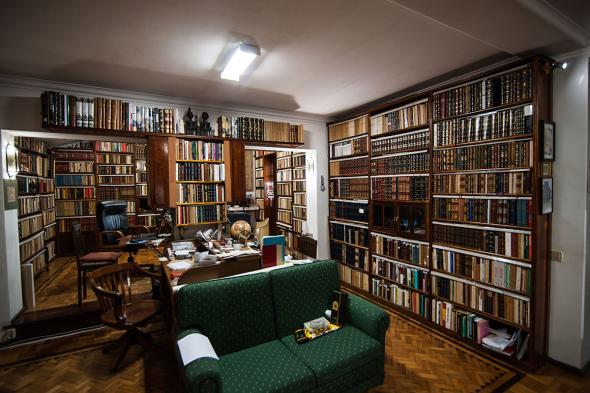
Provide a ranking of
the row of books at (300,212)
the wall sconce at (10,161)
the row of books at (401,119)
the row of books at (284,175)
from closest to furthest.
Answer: the wall sconce at (10,161) < the row of books at (401,119) < the row of books at (300,212) < the row of books at (284,175)

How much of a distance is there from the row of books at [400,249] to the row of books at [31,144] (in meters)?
5.42

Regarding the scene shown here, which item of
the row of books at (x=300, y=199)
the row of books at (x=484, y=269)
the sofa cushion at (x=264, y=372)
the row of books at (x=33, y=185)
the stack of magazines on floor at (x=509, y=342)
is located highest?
the row of books at (x=33, y=185)

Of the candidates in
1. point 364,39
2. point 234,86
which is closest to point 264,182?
point 234,86

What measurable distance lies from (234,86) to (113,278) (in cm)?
250

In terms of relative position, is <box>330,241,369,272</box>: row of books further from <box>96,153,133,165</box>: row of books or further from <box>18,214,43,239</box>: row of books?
<box>96,153,133,165</box>: row of books

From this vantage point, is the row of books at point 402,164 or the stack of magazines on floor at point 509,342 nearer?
the stack of magazines on floor at point 509,342

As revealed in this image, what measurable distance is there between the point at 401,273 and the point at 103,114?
401 cm

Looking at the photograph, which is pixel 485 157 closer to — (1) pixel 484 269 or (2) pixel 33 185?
(1) pixel 484 269

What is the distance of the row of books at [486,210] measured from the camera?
8.25 feet

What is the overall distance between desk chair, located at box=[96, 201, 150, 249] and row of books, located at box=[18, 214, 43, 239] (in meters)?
0.94

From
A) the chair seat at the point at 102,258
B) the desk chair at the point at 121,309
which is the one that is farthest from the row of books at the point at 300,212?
the chair seat at the point at 102,258

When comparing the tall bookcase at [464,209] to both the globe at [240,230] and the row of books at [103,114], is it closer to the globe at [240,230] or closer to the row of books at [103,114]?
the globe at [240,230]

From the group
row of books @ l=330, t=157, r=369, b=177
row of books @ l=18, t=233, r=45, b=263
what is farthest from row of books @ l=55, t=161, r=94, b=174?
row of books @ l=330, t=157, r=369, b=177

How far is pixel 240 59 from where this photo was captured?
2.56 metres
